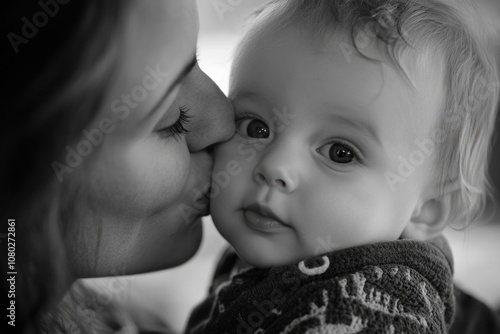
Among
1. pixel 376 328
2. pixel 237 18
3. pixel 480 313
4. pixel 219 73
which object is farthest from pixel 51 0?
pixel 480 313

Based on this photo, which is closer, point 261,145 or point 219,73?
point 261,145

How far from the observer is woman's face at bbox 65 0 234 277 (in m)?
0.91

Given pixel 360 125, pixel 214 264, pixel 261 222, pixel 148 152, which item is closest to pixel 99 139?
pixel 148 152

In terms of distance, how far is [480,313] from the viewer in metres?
1.39

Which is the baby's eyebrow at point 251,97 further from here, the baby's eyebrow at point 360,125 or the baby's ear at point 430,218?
the baby's ear at point 430,218

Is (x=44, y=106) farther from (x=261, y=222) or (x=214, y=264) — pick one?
(x=214, y=264)

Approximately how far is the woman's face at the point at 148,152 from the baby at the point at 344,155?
0.26ft

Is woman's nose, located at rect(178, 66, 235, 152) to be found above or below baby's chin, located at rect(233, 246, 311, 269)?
above

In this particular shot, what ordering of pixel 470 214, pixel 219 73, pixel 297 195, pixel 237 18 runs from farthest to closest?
pixel 219 73, pixel 237 18, pixel 470 214, pixel 297 195

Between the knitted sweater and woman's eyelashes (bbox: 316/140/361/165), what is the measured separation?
16 centimetres

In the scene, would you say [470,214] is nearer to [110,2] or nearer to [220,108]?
[220,108]

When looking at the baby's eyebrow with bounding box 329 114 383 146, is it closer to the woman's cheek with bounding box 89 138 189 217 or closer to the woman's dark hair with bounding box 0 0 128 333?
the woman's cheek with bounding box 89 138 189 217

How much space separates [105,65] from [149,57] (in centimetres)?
10

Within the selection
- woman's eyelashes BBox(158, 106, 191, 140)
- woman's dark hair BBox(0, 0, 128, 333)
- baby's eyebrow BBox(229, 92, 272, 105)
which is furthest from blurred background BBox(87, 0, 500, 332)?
woman's dark hair BBox(0, 0, 128, 333)
